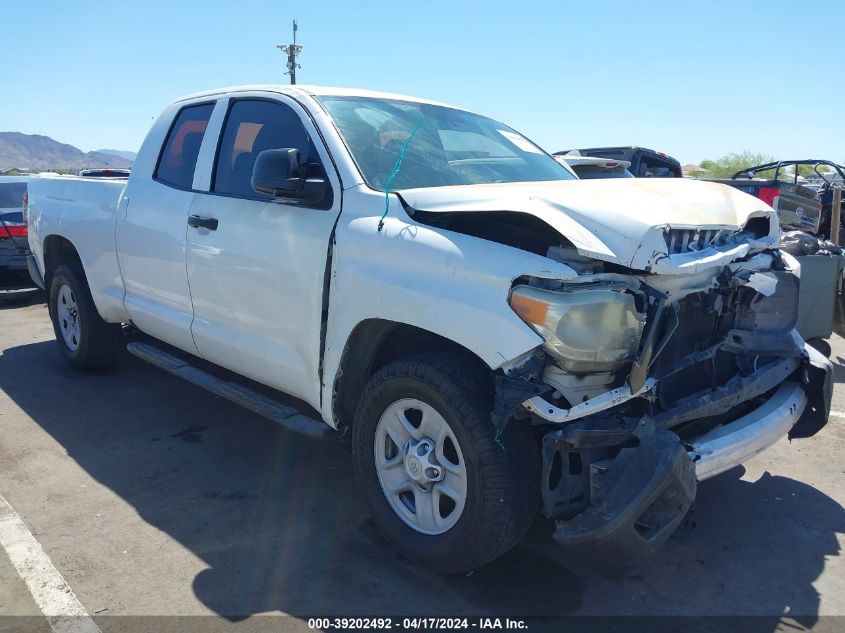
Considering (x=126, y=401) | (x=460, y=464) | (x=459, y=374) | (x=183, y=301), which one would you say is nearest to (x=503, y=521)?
(x=460, y=464)

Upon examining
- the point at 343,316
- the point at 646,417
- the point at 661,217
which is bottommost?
the point at 646,417

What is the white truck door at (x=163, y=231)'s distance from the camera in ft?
14.9

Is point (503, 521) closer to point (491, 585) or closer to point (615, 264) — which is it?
point (491, 585)

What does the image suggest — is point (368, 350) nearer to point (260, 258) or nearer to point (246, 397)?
point (260, 258)

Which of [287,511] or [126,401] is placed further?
[126,401]

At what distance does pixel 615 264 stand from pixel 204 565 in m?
2.20

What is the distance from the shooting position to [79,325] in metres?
5.98

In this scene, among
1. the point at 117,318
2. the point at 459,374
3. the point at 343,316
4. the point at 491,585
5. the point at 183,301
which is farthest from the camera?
the point at 117,318

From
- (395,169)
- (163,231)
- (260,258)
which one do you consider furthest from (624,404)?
(163,231)

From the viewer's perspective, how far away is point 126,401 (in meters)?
5.53

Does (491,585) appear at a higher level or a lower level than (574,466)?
lower

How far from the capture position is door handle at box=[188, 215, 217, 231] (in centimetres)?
417

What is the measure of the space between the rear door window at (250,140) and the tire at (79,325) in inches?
84.6

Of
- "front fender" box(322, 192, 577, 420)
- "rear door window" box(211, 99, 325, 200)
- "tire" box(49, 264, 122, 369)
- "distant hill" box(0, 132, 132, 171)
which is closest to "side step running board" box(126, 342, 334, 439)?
"front fender" box(322, 192, 577, 420)
